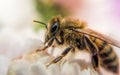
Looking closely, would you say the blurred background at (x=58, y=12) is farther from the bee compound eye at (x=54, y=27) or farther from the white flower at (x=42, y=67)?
the white flower at (x=42, y=67)

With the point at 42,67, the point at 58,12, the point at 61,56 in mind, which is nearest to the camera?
the point at 42,67

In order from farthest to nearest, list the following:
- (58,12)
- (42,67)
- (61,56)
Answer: (58,12) < (61,56) < (42,67)

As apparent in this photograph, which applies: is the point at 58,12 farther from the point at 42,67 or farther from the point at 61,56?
the point at 42,67

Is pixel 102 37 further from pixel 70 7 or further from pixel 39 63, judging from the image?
pixel 70 7

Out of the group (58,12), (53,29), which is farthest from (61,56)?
(58,12)

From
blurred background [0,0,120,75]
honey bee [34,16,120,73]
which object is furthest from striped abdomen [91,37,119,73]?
blurred background [0,0,120,75]

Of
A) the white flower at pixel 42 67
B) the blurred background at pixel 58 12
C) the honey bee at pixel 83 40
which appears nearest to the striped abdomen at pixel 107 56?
the honey bee at pixel 83 40

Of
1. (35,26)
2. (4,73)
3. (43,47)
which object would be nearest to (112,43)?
(43,47)
